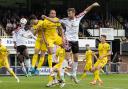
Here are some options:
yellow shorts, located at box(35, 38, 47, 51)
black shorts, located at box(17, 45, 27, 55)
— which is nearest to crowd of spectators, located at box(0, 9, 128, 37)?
black shorts, located at box(17, 45, 27, 55)

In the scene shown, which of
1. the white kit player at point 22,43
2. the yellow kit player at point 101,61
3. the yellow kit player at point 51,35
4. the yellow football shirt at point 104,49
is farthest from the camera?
the white kit player at point 22,43

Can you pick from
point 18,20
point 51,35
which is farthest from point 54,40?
point 18,20

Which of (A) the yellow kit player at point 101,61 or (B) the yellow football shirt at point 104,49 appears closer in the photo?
(A) the yellow kit player at point 101,61

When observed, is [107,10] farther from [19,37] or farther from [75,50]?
[75,50]

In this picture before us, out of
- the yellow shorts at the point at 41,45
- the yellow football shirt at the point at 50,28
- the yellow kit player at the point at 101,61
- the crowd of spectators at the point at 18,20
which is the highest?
the crowd of spectators at the point at 18,20

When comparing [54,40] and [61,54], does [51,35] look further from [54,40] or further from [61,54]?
[61,54]

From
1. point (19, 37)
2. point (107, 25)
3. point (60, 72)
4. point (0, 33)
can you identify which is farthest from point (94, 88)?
point (107, 25)

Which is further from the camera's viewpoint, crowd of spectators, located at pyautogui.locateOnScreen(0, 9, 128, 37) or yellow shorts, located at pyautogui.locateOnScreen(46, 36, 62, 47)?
crowd of spectators, located at pyautogui.locateOnScreen(0, 9, 128, 37)

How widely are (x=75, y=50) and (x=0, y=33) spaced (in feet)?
68.6

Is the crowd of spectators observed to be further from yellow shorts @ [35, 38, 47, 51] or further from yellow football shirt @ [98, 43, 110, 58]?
yellow shorts @ [35, 38, 47, 51]

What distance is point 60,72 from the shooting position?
21.7 m

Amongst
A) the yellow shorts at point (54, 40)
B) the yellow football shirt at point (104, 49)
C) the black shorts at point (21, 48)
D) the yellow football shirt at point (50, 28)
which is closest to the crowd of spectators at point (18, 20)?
the black shorts at point (21, 48)

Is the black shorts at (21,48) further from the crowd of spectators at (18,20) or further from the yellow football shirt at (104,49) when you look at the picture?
the yellow football shirt at (104,49)

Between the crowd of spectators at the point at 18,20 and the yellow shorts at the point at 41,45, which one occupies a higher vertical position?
the crowd of spectators at the point at 18,20
